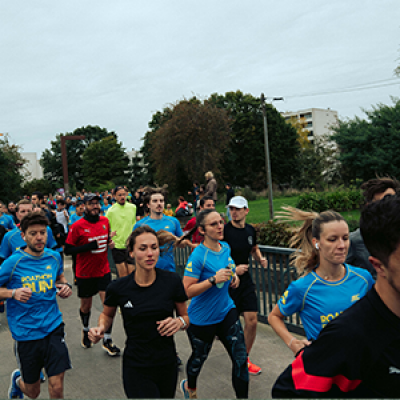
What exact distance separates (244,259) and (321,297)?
242cm

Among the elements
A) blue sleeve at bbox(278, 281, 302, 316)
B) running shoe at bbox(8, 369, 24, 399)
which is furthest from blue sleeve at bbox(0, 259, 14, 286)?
blue sleeve at bbox(278, 281, 302, 316)

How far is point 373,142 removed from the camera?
92.9ft

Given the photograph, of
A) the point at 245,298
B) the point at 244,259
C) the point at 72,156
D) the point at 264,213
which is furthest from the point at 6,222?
the point at 72,156

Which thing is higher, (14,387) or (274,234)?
(274,234)

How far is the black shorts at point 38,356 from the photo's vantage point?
3.66 metres

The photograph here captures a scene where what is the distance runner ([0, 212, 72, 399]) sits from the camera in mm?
3691

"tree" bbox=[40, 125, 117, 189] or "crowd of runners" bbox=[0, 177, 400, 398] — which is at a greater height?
"tree" bbox=[40, 125, 117, 189]

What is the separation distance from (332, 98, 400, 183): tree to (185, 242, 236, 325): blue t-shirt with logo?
2512cm

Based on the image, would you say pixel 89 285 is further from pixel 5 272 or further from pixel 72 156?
pixel 72 156

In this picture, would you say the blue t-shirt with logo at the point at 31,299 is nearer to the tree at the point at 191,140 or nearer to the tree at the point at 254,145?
the tree at the point at 191,140

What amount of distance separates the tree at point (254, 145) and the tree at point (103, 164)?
23.1m

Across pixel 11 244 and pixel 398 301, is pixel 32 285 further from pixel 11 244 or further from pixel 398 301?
pixel 398 301

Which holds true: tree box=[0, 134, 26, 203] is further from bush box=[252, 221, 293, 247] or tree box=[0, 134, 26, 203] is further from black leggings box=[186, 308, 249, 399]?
black leggings box=[186, 308, 249, 399]

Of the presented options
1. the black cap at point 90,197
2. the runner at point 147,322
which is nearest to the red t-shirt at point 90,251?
the black cap at point 90,197
